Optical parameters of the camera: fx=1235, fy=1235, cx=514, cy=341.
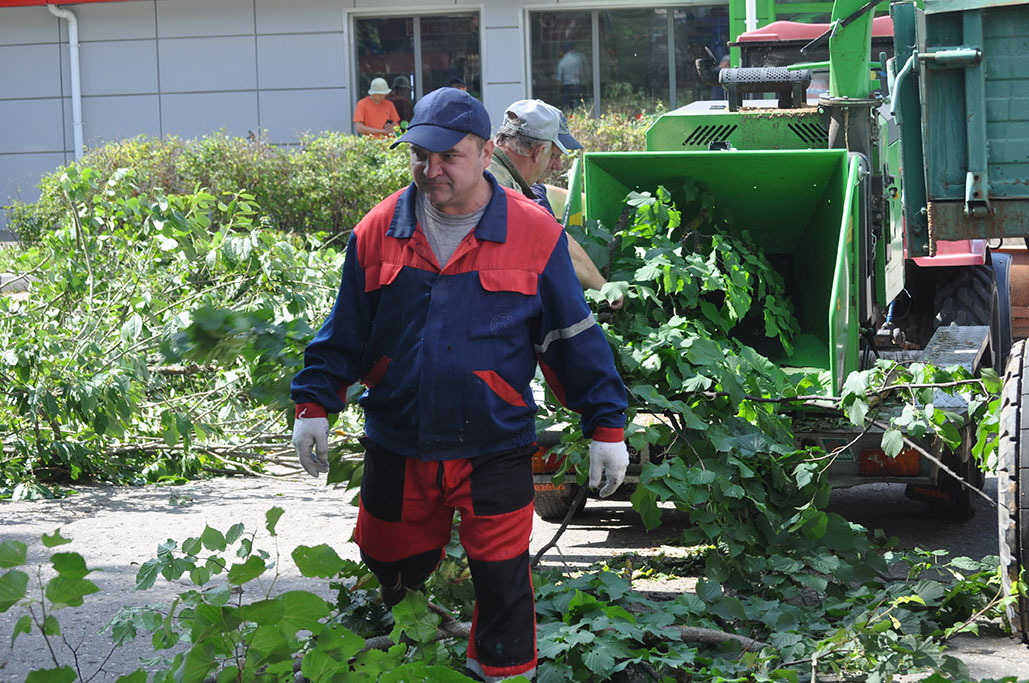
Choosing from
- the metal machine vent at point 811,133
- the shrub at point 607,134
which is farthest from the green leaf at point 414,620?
the shrub at point 607,134

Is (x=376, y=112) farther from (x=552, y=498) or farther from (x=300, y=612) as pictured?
(x=300, y=612)

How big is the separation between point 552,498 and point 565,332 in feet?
7.92

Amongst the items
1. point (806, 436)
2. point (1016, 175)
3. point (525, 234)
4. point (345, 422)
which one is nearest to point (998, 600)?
point (806, 436)

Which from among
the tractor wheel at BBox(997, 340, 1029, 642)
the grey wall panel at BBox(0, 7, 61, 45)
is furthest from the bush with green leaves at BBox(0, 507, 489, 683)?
the grey wall panel at BBox(0, 7, 61, 45)

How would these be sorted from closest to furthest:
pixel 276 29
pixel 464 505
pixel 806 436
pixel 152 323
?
1. pixel 464 505
2. pixel 806 436
3. pixel 152 323
4. pixel 276 29

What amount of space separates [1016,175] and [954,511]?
1876 mm

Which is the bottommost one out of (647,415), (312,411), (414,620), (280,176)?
(414,620)

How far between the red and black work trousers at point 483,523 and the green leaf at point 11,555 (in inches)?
43.1

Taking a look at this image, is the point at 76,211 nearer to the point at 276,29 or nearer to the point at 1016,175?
the point at 1016,175

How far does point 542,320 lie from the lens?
3.37 meters

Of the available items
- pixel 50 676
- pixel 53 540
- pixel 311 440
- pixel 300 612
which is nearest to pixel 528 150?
pixel 311 440

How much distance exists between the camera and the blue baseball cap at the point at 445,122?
3.28 meters

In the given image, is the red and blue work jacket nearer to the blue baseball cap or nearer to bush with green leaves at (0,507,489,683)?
the blue baseball cap

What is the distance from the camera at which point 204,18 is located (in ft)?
54.2
